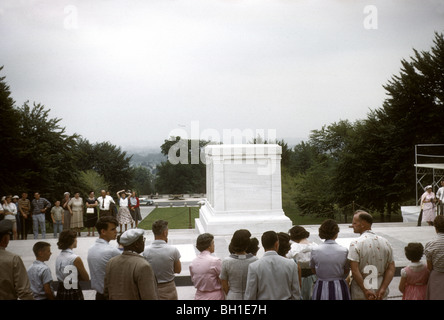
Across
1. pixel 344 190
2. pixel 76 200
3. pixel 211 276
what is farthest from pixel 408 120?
pixel 211 276

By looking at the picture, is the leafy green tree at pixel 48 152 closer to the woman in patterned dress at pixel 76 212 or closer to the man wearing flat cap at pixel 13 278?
the woman in patterned dress at pixel 76 212

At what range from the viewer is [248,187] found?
12.4m

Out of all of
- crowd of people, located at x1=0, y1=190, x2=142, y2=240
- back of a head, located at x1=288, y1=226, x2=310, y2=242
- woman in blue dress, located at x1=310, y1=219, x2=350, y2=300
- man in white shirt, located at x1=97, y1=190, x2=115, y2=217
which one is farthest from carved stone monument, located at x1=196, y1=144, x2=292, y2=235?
woman in blue dress, located at x1=310, y1=219, x2=350, y2=300

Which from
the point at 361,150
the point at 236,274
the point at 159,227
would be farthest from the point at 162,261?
the point at 361,150

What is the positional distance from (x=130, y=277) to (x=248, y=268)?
108cm

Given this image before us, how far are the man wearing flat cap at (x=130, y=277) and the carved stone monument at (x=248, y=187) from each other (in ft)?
26.5

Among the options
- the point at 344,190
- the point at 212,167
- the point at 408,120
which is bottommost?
the point at 344,190

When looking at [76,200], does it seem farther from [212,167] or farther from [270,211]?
[270,211]

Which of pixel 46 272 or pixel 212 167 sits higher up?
pixel 212 167

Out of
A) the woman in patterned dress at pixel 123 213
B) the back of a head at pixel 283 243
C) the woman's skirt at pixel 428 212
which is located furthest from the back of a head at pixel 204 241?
the woman's skirt at pixel 428 212

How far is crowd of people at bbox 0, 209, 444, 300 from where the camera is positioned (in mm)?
4207

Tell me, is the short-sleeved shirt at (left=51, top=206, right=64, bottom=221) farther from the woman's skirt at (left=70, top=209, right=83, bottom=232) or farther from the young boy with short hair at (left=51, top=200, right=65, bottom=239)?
the woman's skirt at (left=70, top=209, right=83, bottom=232)

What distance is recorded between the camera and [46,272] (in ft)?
15.0
